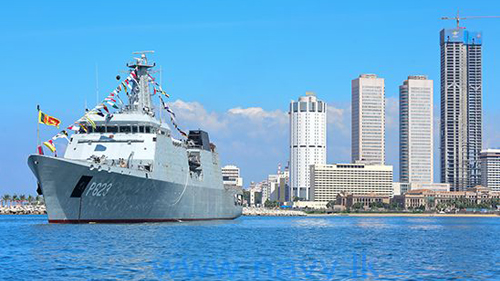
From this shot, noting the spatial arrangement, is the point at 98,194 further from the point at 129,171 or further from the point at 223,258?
the point at 223,258

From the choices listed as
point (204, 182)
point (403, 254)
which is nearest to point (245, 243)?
point (403, 254)

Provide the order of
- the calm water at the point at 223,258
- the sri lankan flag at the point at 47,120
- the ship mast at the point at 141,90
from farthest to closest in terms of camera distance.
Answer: the ship mast at the point at 141,90
the sri lankan flag at the point at 47,120
the calm water at the point at 223,258

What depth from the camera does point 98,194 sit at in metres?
64.2

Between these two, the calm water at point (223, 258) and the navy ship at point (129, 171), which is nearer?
the calm water at point (223, 258)

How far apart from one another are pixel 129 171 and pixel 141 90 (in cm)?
1621

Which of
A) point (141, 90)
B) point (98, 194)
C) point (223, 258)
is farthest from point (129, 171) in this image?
point (223, 258)

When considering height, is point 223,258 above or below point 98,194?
below

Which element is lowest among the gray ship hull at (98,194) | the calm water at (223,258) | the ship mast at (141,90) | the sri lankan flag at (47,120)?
the calm water at (223,258)

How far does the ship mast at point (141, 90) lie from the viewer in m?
78.2

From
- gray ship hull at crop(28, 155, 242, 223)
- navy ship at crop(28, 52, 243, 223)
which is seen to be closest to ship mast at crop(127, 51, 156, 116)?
navy ship at crop(28, 52, 243, 223)

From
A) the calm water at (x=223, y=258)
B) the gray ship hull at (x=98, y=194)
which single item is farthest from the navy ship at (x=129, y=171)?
the calm water at (x=223, y=258)

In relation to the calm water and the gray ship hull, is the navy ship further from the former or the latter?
the calm water

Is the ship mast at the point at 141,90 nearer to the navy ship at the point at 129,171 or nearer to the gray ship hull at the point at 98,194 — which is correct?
the navy ship at the point at 129,171

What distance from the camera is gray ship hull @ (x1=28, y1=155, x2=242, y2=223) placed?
6178 cm
